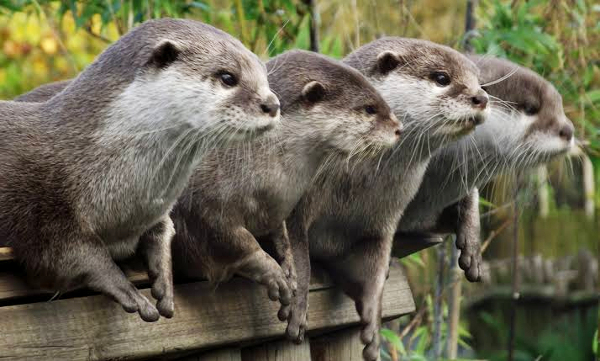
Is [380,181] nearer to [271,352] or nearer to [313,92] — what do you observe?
[313,92]

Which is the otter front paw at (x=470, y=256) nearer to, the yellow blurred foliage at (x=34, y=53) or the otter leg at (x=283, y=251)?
the otter leg at (x=283, y=251)

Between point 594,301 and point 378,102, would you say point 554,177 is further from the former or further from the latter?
point 378,102

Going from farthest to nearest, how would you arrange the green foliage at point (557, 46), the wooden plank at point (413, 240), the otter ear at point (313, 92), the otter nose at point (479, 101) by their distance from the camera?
the green foliage at point (557, 46) < the wooden plank at point (413, 240) < the otter nose at point (479, 101) < the otter ear at point (313, 92)

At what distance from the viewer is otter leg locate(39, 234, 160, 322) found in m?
2.27

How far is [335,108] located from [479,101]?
40cm

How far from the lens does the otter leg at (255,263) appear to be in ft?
8.57

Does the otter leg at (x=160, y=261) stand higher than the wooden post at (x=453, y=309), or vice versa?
the otter leg at (x=160, y=261)

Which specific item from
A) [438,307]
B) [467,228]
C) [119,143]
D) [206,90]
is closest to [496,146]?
[467,228]

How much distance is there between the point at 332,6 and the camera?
19.3 feet

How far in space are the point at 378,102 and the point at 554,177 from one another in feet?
14.1

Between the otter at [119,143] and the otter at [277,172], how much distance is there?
8.7 inches

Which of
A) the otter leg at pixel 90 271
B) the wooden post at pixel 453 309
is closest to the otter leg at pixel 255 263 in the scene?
the otter leg at pixel 90 271

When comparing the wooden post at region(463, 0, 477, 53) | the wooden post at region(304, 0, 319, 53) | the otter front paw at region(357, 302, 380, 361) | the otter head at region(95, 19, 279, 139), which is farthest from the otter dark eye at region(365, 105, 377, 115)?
the wooden post at region(463, 0, 477, 53)

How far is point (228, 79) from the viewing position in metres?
2.36
